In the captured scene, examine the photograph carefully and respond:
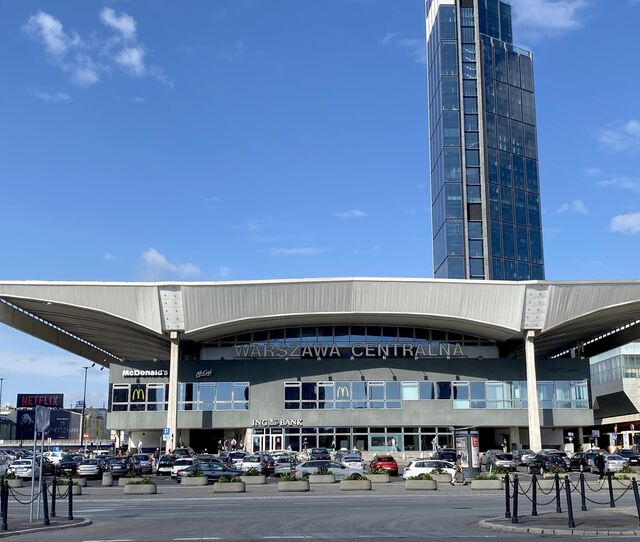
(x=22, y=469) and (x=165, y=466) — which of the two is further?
(x=165, y=466)

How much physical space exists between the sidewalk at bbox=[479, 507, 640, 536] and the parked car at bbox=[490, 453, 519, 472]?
83.1 feet

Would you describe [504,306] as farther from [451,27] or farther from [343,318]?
[451,27]

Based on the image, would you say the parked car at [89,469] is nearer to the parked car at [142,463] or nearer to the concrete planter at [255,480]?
the parked car at [142,463]

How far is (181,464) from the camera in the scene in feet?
148

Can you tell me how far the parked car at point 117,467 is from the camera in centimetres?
4653

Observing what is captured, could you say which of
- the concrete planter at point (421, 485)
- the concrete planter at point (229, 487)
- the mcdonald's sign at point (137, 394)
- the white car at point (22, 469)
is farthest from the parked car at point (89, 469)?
the concrete planter at point (421, 485)

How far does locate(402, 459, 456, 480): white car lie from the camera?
129 feet

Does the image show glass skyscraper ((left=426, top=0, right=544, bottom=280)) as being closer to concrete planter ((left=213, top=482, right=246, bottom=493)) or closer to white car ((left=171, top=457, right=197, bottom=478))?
white car ((left=171, top=457, right=197, bottom=478))

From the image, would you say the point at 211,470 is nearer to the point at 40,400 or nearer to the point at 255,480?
the point at 255,480

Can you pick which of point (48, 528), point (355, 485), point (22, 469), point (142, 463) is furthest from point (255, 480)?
point (48, 528)

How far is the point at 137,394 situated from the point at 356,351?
1868 cm

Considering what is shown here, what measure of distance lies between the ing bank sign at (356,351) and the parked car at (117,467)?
64.7ft

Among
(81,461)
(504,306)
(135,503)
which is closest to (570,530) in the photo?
(135,503)

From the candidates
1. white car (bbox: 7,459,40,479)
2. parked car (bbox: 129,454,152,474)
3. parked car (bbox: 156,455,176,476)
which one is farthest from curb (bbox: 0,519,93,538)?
parked car (bbox: 156,455,176,476)
